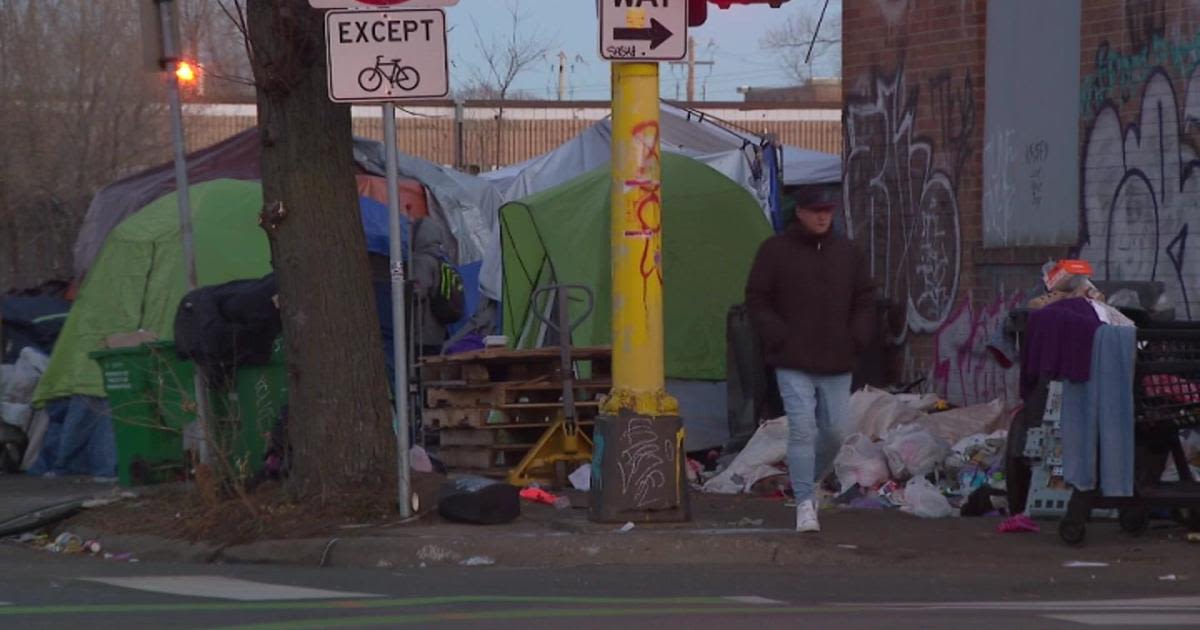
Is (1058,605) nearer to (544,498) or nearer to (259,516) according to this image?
(544,498)

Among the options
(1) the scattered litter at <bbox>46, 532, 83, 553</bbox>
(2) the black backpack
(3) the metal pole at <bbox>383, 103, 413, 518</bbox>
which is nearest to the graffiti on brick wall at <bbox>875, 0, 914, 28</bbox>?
(2) the black backpack

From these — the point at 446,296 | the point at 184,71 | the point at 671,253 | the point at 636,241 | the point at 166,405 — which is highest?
the point at 184,71

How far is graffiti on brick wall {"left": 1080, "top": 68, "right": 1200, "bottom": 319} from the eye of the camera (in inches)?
469

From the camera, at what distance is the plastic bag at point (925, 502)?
1101cm

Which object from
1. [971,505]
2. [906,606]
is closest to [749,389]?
[971,505]

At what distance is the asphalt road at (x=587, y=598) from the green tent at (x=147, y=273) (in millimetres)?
6438

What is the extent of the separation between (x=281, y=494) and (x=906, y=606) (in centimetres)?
444

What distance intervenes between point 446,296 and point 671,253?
1.96m

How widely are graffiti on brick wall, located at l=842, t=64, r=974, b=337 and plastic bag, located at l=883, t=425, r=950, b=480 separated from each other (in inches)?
84.1

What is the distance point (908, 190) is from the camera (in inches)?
570

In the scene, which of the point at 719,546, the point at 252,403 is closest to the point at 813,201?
the point at 719,546

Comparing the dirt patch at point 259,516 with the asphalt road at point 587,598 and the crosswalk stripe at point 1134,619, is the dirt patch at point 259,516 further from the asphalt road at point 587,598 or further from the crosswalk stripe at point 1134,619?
the crosswalk stripe at point 1134,619

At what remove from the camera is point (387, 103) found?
10.2 m

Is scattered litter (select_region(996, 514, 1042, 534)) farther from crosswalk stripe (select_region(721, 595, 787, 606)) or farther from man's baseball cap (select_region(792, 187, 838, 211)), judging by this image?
crosswalk stripe (select_region(721, 595, 787, 606))
